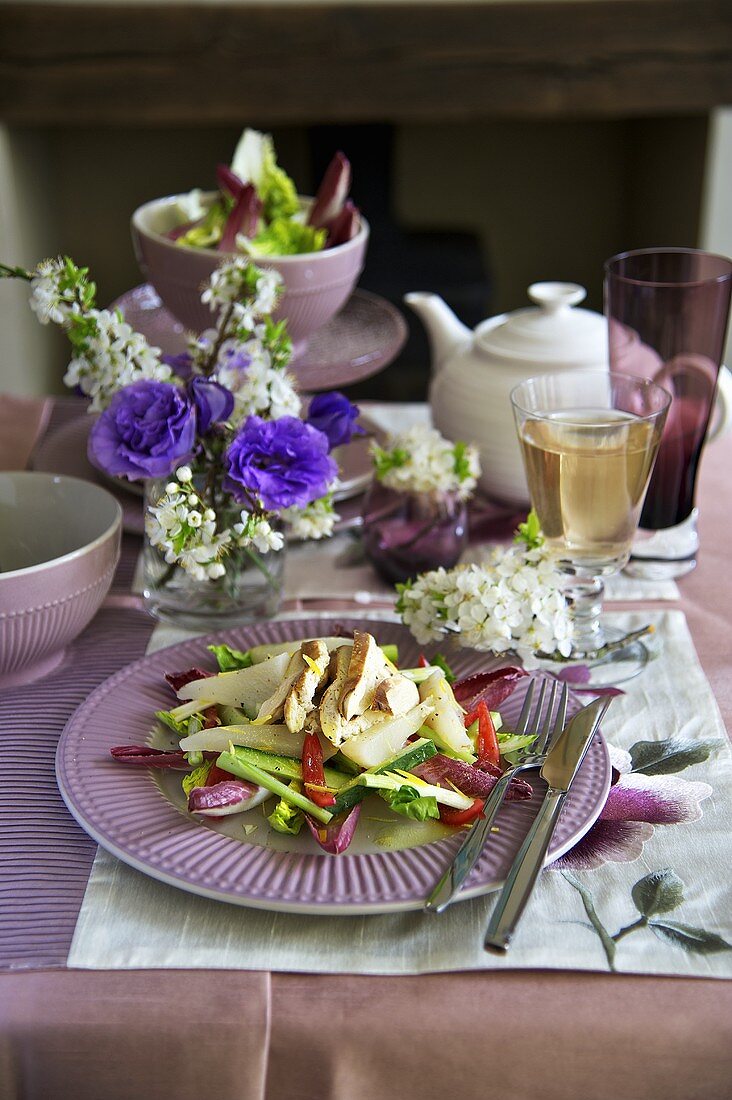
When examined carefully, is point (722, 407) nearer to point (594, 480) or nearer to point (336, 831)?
point (594, 480)

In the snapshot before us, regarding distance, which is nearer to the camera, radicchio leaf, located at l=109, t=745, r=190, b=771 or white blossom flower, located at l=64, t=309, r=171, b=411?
radicchio leaf, located at l=109, t=745, r=190, b=771

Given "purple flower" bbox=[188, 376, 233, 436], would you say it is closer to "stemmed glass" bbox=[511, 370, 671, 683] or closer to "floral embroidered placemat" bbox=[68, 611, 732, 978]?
"stemmed glass" bbox=[511, 370, 671, 683]

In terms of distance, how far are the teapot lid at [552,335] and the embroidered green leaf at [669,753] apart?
0.46 m

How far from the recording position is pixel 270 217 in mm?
1292

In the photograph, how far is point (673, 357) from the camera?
1113 millimetres

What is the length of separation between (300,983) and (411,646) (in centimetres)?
34

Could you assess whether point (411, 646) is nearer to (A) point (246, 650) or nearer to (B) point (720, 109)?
(A) point (246, 650)

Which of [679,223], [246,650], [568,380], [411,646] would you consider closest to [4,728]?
[246,650]

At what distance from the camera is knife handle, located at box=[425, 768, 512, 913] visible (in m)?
0.62

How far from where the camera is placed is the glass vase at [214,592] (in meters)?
1.01

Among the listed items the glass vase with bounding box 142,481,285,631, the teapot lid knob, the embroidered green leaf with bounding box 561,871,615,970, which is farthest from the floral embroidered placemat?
the teapot lid knob

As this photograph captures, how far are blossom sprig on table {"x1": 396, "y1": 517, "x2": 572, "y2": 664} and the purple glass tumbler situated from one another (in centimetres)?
28

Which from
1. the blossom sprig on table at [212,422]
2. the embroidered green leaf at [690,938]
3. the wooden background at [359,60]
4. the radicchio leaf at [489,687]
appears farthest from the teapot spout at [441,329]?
the wooden background at [359,60]

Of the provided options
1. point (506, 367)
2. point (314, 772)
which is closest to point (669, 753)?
point (314, 772)
